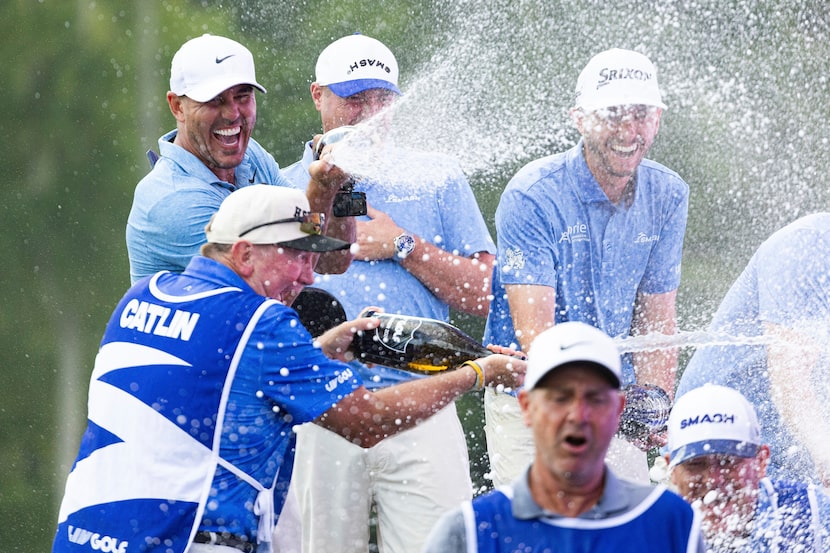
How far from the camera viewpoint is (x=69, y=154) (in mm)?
14680

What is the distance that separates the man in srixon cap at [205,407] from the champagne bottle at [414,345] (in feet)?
2.40

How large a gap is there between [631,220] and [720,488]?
139 cm

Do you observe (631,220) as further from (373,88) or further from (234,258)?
(234,258)

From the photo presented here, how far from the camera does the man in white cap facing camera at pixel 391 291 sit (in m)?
5.09

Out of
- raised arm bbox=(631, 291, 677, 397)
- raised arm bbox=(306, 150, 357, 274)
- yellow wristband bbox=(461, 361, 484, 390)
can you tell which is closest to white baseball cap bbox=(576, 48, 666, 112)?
raised arm bbox=(631, 291, 677, 397)

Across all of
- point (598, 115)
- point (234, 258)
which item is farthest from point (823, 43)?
point (234, 258)

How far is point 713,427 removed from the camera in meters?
3.89

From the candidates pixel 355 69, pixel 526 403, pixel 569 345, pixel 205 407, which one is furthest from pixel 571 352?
pixel 355 69

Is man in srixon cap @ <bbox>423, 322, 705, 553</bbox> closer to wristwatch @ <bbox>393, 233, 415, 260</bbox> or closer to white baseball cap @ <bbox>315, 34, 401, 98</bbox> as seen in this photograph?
wristwatch @ <bbox>393, 233, 415, 260</bbox>

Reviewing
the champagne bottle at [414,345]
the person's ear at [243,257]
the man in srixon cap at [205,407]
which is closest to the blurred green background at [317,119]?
the champagne bottle at [414,345]

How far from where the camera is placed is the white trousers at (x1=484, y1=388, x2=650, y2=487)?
5031 mm

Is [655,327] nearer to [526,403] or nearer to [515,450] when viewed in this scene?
[515,450]

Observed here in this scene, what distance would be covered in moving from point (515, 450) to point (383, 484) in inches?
19.3

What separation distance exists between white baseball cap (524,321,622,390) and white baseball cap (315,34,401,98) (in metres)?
2.77
